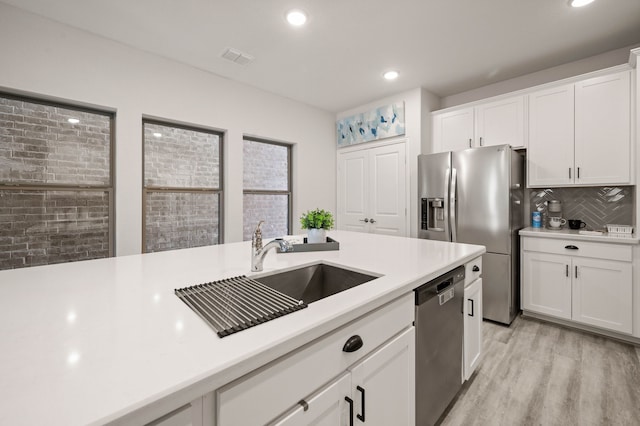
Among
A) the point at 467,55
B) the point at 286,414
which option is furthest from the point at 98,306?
the point at 467,55

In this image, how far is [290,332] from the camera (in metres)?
0.71

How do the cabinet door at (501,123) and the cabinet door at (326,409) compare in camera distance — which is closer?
the cabinet door at (326,409)

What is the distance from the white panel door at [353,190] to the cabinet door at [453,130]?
991 millimetres

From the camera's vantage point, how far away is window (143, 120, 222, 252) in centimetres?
287

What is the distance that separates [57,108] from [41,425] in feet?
9.66

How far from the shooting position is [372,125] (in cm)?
398

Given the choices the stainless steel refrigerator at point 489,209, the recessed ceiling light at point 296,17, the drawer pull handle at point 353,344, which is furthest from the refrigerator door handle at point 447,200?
the drawer pull handle at point 353,344

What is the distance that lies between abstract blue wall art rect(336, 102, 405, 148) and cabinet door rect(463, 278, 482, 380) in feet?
8.05

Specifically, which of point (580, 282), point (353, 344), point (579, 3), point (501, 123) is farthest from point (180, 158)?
point (580, 282)

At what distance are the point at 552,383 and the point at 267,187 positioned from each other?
337 cm

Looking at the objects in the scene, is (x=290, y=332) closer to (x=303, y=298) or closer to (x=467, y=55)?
(x=303, y=298)

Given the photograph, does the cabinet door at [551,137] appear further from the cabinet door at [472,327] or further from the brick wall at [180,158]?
the brick wall at [180,158]

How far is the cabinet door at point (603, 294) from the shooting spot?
2307 millimetres

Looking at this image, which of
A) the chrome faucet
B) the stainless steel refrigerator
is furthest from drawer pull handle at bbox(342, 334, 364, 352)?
the stainless steel refrigerator
